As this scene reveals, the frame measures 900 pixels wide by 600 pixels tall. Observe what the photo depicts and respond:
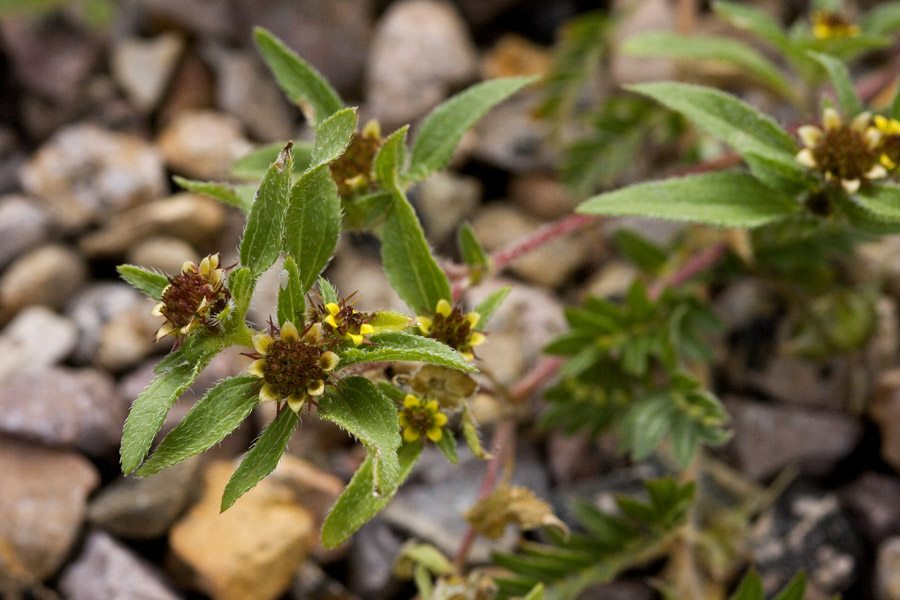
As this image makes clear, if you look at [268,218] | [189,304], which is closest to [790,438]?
[268,218]

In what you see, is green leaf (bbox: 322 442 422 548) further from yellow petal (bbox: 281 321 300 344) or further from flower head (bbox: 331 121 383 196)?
flower head (bbox: 331 121 383 196)

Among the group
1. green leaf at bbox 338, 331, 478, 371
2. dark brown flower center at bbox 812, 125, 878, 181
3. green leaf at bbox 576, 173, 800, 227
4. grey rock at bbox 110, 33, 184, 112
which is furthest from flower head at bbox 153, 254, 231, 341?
grey rock at bbox 110, 33, 184, 112

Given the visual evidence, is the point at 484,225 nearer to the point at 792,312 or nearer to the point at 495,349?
the point at 495,349

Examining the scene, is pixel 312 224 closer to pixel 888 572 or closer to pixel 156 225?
pixel 156 225

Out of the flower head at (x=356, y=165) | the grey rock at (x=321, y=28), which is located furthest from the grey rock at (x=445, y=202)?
the flower head at (x=356, y=165)

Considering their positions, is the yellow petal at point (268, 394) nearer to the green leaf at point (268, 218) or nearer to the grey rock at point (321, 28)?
the green leaf at point (268, 218)
